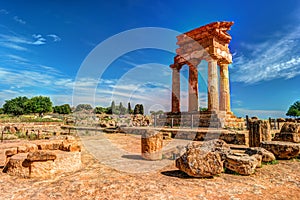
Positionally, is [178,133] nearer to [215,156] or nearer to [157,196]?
[215,156]

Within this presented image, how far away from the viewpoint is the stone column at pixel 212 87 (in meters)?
16.7

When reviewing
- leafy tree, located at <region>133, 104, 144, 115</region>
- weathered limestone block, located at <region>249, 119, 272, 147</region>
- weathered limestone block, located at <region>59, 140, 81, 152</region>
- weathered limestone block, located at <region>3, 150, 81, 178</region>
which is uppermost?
leafy tree, located at <region>133, 104, 144, 115</region>

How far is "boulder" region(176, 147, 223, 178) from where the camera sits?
4.52 m

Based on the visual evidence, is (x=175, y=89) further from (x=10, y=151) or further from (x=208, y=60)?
(x=10, y=151)

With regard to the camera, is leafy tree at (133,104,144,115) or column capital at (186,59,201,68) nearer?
column capital at (186,59,201,68)

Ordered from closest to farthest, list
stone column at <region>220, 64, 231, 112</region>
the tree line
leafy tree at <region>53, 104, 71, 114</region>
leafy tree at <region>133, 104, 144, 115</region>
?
stone column at <region>220, 64, 231, 112</region>
leafy tree at <region>133, 104, 144, 115</region>
the tree line
leafy tree at <region>53, 104, 71, 114</region>

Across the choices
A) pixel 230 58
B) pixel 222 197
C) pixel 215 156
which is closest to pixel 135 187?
pixel 222 197

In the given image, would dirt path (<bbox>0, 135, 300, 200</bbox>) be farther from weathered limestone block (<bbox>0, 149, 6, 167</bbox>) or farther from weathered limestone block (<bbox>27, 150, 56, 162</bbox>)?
weathered limestone block (<bbox>0, 149, 6, 167</bbox>)

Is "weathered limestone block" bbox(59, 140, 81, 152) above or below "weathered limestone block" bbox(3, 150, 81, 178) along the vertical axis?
above

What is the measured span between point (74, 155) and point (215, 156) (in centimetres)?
378

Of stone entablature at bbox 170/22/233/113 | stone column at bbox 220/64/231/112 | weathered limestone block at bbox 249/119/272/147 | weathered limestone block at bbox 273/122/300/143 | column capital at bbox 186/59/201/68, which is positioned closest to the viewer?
weathered limestone block at bbox 273/122/300/143

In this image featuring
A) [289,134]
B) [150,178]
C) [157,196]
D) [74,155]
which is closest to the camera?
[157,196]

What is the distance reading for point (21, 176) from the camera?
4809 millimetres

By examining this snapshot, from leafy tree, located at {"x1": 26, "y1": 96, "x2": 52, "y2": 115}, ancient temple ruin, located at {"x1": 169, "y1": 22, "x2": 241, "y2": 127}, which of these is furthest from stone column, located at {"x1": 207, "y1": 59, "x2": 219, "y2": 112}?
leafy tree, located at {"x1": 26, "y1": 96, "x2": 52, "y2": 115}
